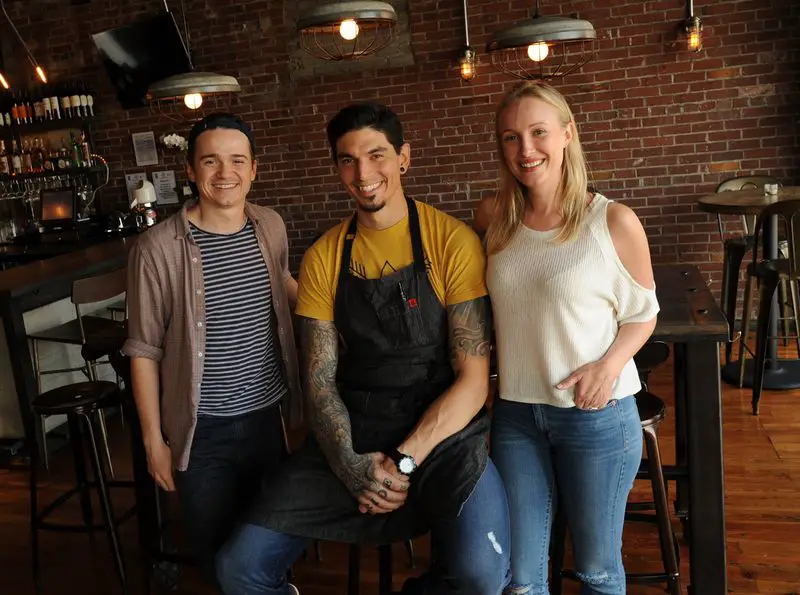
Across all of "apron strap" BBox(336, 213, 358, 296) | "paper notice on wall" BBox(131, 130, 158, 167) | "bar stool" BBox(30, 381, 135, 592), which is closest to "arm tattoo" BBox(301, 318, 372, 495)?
"apron strap" BBox(336, 213, 358, 296)

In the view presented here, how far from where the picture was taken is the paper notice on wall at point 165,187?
6293 mm

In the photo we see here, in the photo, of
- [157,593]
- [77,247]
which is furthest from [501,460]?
[77,247]

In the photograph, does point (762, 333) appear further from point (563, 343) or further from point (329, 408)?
point (329, 408)

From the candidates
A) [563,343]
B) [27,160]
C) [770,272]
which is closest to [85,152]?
[27,160]

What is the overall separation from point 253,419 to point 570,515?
937 millimetres

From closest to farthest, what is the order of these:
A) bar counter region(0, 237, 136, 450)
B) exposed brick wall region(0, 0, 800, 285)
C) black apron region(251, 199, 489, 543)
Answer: black apron region(251, 199, 489, 543)
bar counter region(0, 237, 136, 450)
exposed brick wall region(0, 0, 800, 285)

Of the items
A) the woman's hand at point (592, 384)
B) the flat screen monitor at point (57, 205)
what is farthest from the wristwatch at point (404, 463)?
the flat screen monitor at point (57, 205)

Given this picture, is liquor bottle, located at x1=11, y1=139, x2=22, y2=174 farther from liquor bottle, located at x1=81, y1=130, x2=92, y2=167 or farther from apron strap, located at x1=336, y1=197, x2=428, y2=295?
apron strap, located at x1=336, y1=197, x2=428, y2=295

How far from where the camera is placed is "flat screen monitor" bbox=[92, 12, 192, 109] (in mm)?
5961

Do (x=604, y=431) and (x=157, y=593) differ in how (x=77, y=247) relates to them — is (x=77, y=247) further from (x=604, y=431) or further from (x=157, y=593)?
(x=604, y=431)

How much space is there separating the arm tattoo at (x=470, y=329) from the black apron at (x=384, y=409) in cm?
5

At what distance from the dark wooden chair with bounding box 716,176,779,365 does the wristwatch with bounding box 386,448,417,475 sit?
2.99m

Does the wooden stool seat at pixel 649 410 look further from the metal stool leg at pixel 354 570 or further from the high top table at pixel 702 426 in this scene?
the metal stool leg at pixel 354 570

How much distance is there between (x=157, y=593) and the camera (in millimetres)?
2717
